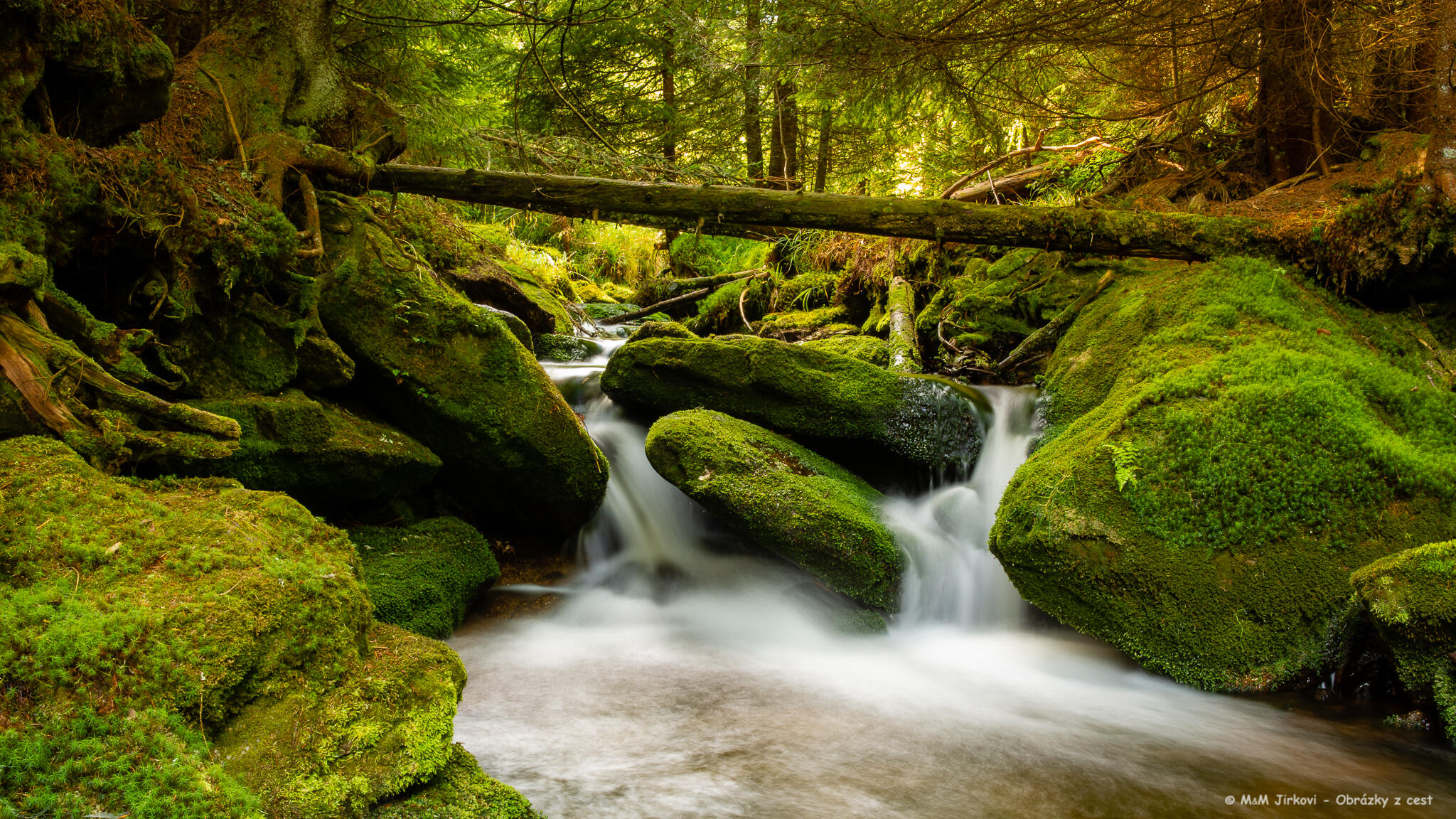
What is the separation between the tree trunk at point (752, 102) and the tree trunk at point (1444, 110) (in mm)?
4841

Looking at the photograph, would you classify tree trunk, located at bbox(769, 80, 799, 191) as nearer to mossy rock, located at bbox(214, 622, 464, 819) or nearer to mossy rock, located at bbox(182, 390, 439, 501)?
mossy rock, located at bbox(182, 390, 439, 501)

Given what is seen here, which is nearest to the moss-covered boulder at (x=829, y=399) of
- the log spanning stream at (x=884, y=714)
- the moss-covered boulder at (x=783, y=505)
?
the log spanning stream at (x=884, y=714)

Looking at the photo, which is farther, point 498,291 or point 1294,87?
point 498,291

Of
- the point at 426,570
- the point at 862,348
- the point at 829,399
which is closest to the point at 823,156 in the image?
the point at 862,348

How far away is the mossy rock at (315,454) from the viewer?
4.01 metres

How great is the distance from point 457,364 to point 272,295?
1.18 m

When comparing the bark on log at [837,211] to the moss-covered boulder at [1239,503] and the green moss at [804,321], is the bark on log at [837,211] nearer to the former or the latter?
the moss-covered boulder at [1239,503]

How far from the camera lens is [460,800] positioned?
221 cm

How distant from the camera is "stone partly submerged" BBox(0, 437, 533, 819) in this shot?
1728 millimetres

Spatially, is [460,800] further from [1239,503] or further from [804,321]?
[804,321]

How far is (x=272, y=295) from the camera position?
4.75 m

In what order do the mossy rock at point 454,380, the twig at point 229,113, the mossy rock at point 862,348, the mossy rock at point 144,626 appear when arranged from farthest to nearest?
1. the mossy rock at point 862,348
2. the mossy rock at point 454,380
3. the twig at point 229,113
4. the mossy rock at point 144,626

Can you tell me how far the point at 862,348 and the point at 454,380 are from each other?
430 centimetres

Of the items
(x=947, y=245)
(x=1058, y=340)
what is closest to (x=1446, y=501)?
(x=1058, y=340)
